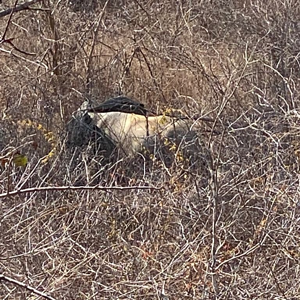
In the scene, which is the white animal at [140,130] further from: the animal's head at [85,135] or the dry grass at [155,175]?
the dry grass at [155,175]

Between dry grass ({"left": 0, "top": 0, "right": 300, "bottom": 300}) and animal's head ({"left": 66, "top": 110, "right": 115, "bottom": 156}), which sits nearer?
dry grass ({"left": 0, "top": 0, "right": 300, "bottom": 300})

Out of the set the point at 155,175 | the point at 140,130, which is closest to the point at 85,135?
the point at 140,130

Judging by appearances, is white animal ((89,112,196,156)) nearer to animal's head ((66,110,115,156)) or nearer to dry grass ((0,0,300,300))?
animal's head ((66,110,115,156))

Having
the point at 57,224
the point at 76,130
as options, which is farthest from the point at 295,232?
the point at 76,130

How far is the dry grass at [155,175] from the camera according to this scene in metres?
2.88

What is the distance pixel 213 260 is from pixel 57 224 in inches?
40.0

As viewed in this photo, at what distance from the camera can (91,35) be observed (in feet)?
20.5

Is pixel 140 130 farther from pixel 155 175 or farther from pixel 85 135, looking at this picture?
pixel 155 175

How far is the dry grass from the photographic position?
2.88 meters

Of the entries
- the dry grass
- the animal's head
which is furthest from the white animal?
the dry grass

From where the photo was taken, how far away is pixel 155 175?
4.03m

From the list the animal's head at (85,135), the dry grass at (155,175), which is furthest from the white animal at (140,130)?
the dry grass at (155,175)

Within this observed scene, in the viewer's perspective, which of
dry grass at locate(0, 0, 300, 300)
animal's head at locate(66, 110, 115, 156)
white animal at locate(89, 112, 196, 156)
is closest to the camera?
dry grass at locate(0, 0, 300, 300)

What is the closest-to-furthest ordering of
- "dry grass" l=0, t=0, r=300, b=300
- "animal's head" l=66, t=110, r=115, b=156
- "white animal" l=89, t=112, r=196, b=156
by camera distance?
1. "dry grass" l=0, t=0, r=300, b=300
2. "white animal" l=89, t=112, r=196, b=156
3. "animal's head" l=66, t=110, r=115, b=156
